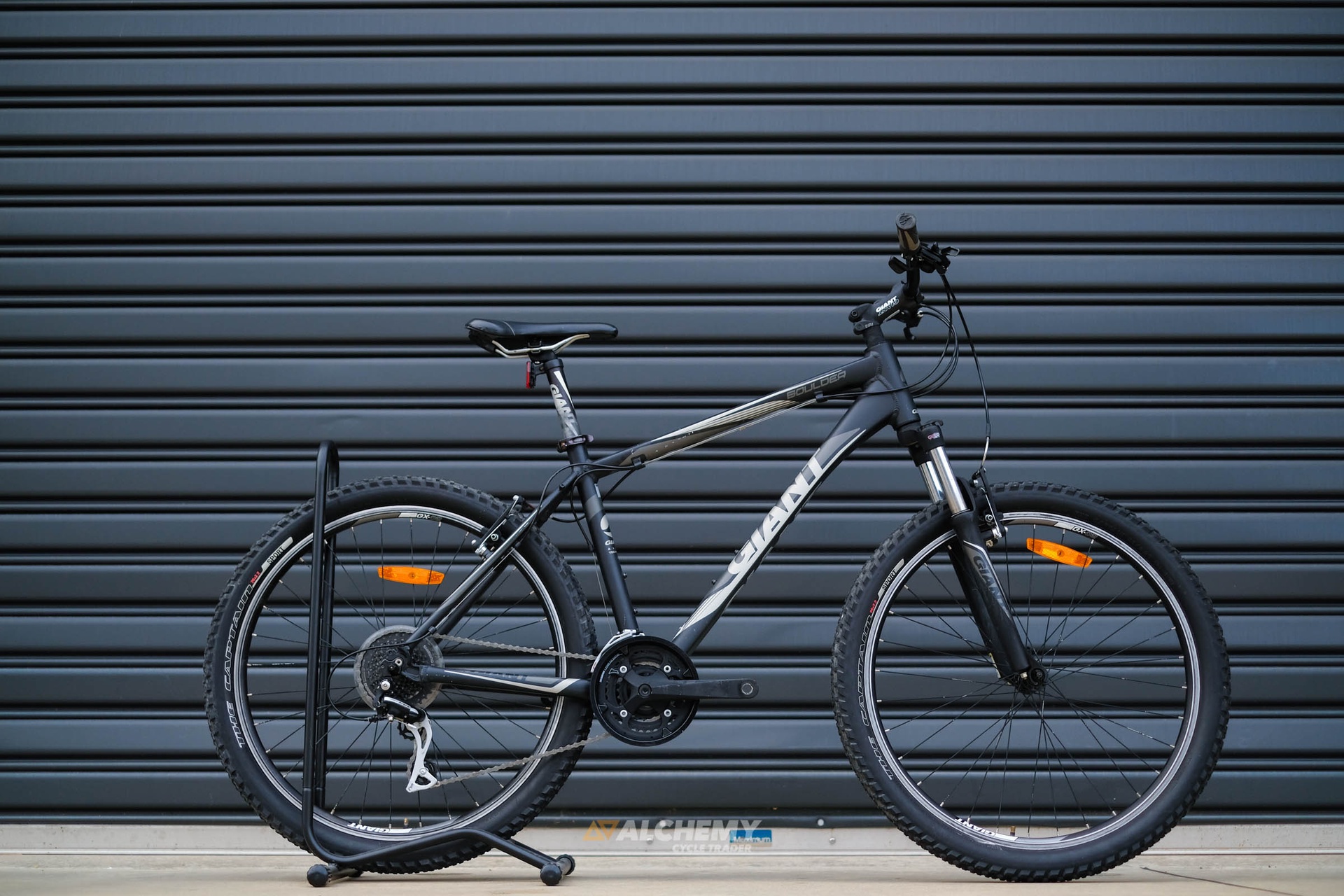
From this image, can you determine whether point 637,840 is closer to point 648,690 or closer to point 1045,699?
point 648,690

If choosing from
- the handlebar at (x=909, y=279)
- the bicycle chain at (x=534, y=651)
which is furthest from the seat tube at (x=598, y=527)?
the handlebar at (x=909, y=279)

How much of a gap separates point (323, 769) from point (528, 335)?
123 centimetres

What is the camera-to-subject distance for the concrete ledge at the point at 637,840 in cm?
275

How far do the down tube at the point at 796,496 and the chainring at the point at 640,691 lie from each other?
0.11m

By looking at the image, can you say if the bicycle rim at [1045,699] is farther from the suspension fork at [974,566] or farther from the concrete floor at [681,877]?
the suspension fork at [974,566]

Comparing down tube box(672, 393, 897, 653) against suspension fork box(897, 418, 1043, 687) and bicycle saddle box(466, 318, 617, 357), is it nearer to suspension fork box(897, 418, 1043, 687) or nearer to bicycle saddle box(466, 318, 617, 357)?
A: suspension fork box(897, 418, 1043, 687)

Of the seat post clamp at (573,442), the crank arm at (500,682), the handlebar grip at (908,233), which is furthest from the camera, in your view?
the seat post clamp at (573,442)

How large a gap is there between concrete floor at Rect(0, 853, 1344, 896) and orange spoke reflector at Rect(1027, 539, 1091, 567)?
77cm

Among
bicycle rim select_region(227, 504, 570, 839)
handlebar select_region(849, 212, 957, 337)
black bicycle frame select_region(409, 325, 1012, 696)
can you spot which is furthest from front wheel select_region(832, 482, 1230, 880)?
bicycle rim select_region(227, 504, 570, 839)

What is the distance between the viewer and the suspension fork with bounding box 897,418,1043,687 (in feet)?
7.27

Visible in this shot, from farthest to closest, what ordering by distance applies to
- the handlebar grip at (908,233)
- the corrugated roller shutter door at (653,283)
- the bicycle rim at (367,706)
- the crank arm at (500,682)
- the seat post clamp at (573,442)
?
1. the corrugated roller shutter door at (653,283)
2. the bicycle rim at (367,706)
3. the seat post clamp at (573,442)
4. the crank arm at (500,682)
5. the handlebar grip at (908,233)

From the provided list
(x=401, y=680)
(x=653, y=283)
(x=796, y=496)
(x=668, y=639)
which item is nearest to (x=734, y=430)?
(x=796, y=496)

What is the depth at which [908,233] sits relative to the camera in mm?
2178

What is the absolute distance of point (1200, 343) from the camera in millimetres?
2982
